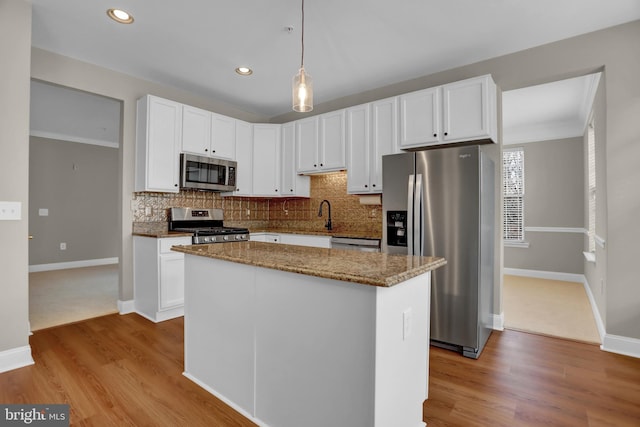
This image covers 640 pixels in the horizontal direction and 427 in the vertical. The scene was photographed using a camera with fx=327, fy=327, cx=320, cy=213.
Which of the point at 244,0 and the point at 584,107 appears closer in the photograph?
the point at 244,0

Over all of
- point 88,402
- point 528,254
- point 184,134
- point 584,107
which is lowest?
point 88,402

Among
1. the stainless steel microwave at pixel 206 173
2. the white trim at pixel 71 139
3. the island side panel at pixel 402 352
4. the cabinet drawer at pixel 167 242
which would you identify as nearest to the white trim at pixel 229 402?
the island side panel at pixel 402 352

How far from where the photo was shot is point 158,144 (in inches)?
143

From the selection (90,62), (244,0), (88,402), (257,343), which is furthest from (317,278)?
(90,62)

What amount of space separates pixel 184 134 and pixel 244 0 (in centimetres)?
195

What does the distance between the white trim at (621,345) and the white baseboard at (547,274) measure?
3116mm

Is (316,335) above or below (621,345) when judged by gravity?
above

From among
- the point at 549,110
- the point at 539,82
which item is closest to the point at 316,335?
the point at 539,82

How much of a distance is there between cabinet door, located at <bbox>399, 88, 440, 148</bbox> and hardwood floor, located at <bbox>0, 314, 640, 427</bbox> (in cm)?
201

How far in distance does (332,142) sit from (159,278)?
2508 mm

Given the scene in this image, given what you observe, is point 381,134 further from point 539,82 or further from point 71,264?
point 71,264

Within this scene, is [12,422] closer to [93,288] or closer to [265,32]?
[265,32]

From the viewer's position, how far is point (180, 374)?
226cm

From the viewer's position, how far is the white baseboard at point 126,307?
3.61 meters
